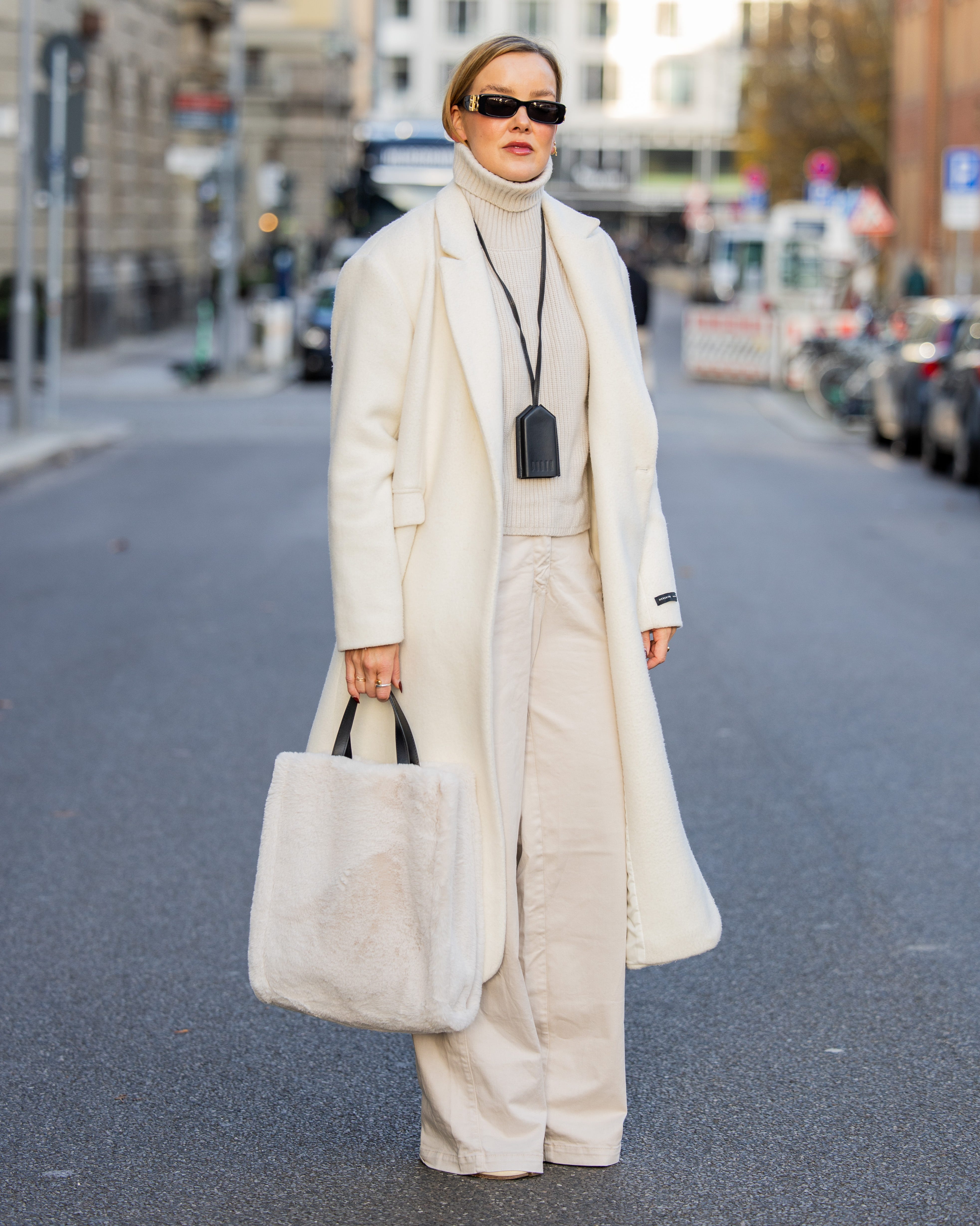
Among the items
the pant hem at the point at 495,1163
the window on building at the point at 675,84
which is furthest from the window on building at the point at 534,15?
the pant hem at the point at 495,1163

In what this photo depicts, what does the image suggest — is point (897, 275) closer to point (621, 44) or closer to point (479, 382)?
point (621, 44)

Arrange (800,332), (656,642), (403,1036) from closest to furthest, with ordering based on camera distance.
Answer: (656,642)
(403,1036)
(800,332)

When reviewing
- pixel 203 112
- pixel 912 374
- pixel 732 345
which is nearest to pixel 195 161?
pixel 203 112

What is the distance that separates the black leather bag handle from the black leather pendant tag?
1.50 ft

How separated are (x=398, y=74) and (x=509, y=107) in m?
105

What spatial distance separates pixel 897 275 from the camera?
58.1 meters

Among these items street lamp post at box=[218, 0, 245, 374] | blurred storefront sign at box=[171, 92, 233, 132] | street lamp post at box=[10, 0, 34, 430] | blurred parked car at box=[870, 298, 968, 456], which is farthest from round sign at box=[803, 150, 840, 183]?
street lamp post at box=[10, 0, 34, 430]

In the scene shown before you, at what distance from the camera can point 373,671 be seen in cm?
338

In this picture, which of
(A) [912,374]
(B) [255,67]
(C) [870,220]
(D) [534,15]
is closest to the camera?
(A) [912,374]

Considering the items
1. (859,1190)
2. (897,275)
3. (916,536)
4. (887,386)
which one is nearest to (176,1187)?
(859,1190)

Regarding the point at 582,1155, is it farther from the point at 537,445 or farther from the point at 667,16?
the point at 667,16

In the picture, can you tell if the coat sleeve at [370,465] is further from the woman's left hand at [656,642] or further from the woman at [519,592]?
the woman's left hand at [656,642]

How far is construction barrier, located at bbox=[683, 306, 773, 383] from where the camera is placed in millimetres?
31484

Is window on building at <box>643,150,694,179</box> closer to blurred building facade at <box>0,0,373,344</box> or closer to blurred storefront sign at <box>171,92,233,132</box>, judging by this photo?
blurred building facade at <box>0,0,373,344</box>
